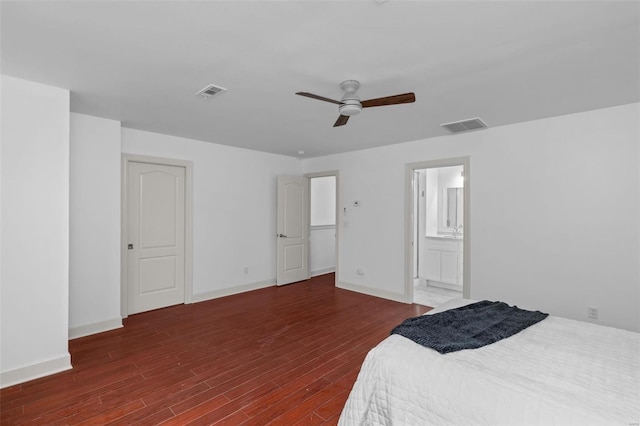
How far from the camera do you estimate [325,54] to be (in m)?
2.11

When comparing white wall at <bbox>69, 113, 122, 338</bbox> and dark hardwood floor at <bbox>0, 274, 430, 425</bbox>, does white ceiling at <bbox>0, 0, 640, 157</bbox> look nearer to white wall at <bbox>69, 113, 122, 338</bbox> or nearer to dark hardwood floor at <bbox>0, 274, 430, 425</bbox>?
white wall at <bbox>69, 113, 122, 338</bbox>

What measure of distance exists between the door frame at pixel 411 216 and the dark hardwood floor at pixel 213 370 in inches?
22.9

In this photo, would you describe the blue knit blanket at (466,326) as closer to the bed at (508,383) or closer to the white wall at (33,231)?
the bed at (508,383)

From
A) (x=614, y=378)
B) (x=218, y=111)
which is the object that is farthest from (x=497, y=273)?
(x=218, y=111)

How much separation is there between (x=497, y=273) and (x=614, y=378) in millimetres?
2531

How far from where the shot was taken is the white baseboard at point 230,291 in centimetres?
481

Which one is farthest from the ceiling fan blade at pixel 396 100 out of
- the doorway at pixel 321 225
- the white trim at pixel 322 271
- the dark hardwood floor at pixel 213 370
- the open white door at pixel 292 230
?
the white trim at pixel 322 271

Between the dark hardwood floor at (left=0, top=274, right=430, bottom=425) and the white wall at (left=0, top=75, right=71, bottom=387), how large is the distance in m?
0.26

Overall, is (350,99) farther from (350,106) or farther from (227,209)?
(227,209)

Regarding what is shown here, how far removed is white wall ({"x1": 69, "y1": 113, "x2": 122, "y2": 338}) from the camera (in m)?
3.47

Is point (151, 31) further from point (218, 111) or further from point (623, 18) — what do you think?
point (623, 18)

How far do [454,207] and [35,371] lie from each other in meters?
6.38

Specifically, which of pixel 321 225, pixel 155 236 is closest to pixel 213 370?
pixel 155 236

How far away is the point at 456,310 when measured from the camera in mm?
2459
